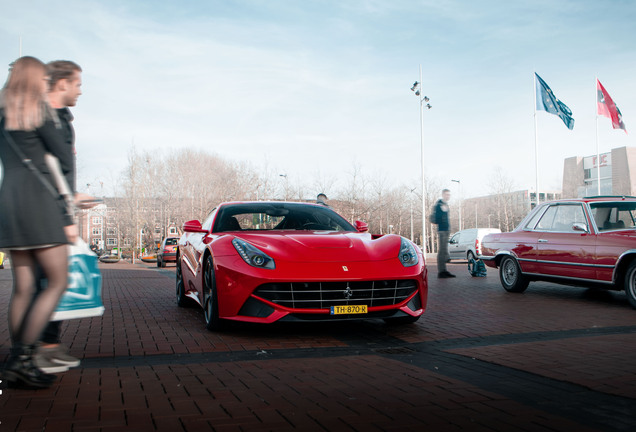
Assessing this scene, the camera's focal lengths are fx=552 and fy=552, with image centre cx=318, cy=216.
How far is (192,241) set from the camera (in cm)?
700

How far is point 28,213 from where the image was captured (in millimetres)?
3164

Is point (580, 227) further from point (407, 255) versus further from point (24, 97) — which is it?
point (24, 97)

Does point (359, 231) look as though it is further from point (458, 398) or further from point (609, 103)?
point (609, 103)

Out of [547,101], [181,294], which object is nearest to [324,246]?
[181,294]

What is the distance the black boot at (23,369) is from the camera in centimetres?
320

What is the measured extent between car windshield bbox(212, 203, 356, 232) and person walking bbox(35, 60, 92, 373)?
305 cm

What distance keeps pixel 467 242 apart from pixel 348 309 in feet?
66.7

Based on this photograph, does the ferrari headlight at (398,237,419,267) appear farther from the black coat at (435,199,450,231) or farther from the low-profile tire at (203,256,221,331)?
the black coat at (435,199,450,231)

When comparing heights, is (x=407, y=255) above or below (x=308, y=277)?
above

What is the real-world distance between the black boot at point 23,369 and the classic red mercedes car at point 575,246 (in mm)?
6897

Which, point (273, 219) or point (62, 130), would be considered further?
point (273, 219)

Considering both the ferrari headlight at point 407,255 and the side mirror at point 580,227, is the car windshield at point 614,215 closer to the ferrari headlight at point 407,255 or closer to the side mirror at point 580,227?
the side mirror at point 580,227

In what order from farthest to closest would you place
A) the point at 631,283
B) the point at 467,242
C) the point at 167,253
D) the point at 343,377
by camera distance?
the point at 167,253
the point at 467,242
the point at 631,283
the point at 343,377

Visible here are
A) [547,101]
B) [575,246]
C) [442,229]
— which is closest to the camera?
[575,246]
